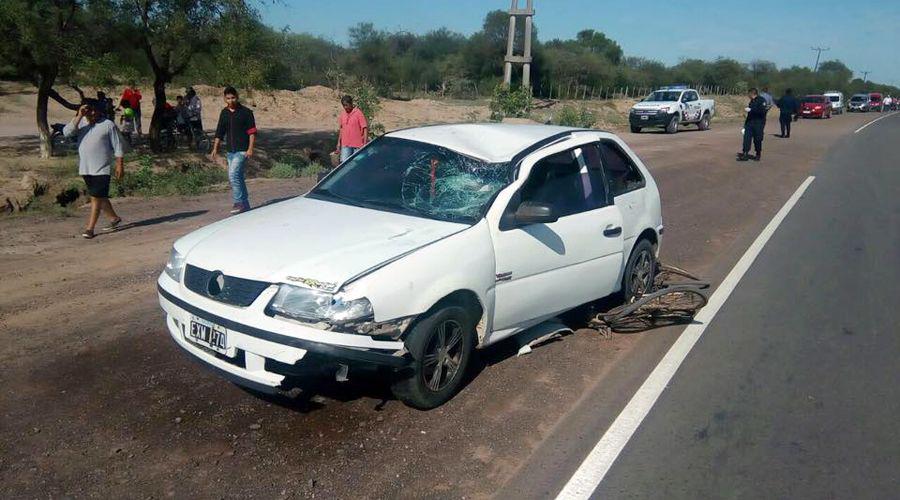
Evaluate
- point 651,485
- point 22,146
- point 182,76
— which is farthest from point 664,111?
point 651,485

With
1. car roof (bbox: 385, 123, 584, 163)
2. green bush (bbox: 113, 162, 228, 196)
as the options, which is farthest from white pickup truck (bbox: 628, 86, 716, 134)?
car roof (bbox: 385, 123, 584, 163)

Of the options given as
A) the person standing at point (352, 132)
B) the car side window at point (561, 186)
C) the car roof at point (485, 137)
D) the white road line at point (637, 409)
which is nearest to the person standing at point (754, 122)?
the person standing at point (352, 132)

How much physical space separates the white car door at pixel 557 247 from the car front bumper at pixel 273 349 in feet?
3.44

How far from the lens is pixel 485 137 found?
556 centimetres

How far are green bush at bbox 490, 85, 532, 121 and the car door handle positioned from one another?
2397 cm

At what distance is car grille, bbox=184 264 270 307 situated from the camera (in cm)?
391

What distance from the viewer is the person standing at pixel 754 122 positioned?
19.3 m

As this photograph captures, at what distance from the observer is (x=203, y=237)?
453 cm

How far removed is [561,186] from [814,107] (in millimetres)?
51041

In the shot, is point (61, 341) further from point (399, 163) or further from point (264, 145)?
point (264, 145)

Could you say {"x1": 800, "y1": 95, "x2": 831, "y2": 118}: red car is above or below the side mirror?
above

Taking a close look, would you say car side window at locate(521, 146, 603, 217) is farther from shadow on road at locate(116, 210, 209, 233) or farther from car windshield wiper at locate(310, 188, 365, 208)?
shadow on road at locate(116, 210, 209, 233)

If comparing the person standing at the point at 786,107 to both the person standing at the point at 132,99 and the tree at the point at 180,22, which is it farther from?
the person standing at the point at 132,99

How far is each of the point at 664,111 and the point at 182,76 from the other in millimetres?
19899
